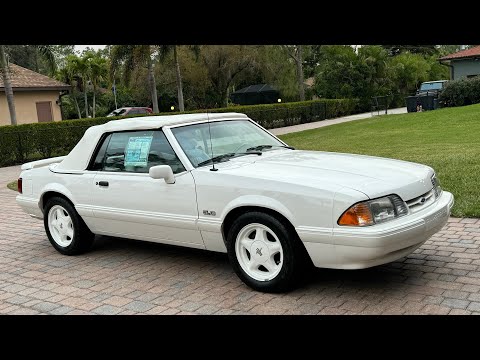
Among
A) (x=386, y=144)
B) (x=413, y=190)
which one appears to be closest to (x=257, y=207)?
(x=413, y=190)

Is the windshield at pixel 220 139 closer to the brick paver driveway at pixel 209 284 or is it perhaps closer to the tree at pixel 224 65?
the brick paver driveway at pixel 209 284

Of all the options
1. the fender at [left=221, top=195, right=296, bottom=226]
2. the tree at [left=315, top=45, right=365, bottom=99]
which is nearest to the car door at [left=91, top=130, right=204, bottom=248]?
the fender at [left=221, top=195, right=296, bottom=226]

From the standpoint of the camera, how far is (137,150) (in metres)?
5.59

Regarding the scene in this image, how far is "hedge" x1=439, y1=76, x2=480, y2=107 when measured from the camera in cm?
2855

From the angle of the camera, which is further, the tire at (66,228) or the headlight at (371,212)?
the tire at (66,228)

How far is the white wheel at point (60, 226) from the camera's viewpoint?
6.23m

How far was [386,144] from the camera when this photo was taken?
15375 millimetres

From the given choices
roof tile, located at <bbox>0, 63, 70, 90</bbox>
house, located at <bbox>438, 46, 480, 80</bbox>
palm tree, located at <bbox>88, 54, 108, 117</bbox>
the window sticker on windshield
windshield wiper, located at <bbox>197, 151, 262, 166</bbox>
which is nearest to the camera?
windshield wiper, located at <bbox>197, 151, 262, 166</bbox>

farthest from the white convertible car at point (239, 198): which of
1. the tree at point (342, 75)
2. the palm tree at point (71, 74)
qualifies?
the palm tree at point (71, 74)

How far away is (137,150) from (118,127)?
1.52 feet

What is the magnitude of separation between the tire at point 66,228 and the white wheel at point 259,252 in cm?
225

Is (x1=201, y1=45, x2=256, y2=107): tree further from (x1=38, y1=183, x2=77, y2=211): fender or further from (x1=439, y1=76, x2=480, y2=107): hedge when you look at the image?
(x1=38, y1=183, x2=77, y2=211): fender

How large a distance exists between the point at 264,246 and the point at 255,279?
0.31 m
